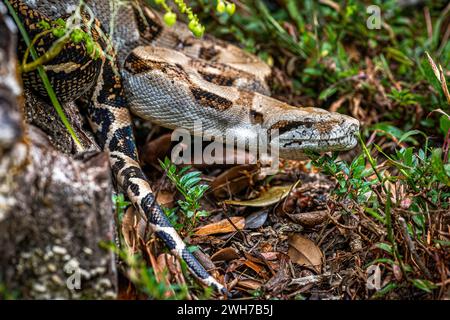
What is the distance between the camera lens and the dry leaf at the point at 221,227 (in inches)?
167

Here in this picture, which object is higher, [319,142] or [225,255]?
[319,142]

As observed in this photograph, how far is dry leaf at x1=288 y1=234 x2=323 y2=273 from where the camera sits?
156 inches

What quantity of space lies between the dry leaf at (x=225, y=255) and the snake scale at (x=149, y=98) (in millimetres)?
664

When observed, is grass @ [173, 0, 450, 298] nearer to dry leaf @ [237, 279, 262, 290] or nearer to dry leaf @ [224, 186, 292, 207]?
dry leaf @ [224, 186, 292, 207]

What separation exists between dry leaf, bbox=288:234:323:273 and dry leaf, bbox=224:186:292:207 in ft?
1.82

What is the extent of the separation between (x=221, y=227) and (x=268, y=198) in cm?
62

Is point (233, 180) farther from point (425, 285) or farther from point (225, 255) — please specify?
point (425, 285)

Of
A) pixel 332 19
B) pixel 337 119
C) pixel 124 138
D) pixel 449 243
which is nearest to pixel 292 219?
pixel 337 119

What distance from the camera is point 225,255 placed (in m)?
4.00

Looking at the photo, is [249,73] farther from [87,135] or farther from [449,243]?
[449,243]

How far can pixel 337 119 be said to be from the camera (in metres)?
4.65

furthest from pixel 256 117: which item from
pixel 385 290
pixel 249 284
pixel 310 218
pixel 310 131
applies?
pixel 385 290

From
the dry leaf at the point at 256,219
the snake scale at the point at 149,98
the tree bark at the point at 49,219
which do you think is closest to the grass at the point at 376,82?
the snake scale at the point at 149,98

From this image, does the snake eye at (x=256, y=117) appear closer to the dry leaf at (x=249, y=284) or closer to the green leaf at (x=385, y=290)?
the dry leaf at (x=249, y=284)
